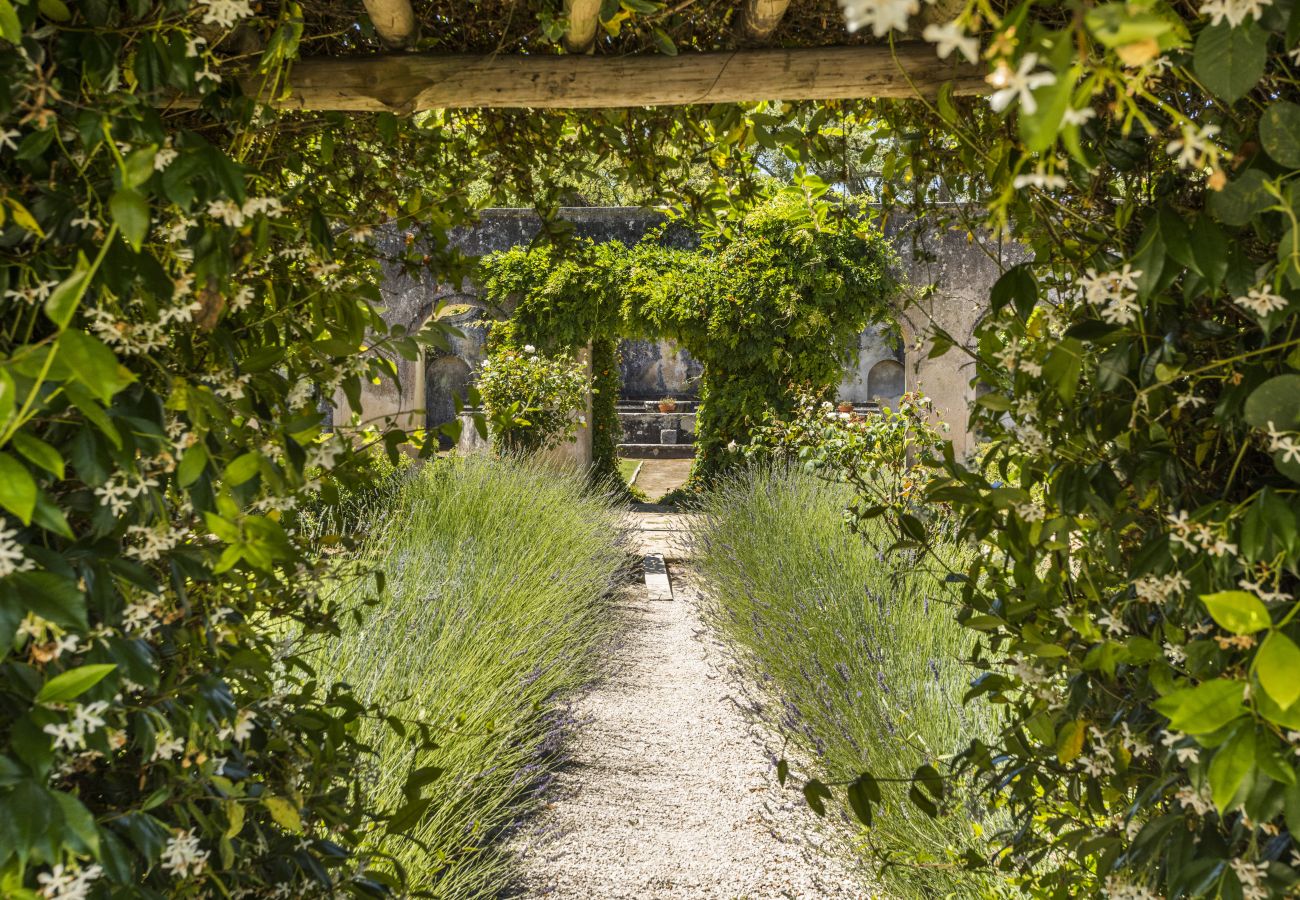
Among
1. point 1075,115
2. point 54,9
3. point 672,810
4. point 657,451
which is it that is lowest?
point 672,810

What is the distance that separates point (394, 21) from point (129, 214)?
69 centimetres

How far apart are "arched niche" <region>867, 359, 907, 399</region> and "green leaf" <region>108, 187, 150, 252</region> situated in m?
17.1

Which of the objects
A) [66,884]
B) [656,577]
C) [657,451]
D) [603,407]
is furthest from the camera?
[657,451]

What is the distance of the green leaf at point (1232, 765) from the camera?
0.72 m

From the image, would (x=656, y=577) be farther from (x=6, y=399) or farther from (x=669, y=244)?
(x=669, y=244)

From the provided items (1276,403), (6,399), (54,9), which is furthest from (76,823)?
(1276,403)

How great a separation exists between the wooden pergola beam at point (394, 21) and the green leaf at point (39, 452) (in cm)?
82

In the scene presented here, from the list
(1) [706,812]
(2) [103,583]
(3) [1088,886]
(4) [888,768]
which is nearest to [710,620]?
(1) [706,812]

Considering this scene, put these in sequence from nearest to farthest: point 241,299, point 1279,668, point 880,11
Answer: point 880,11, point 1279,668, point 241,299

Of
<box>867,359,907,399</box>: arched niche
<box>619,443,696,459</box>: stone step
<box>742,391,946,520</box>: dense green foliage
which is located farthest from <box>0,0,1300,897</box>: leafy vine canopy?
<box>867,359,907,399</box>: arched niche

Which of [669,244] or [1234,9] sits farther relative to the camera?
[669,244]

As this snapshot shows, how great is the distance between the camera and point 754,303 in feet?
26.5

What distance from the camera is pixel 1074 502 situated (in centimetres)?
108

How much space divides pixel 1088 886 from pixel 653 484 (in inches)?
421
